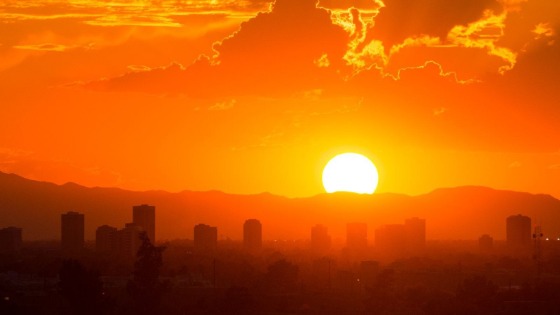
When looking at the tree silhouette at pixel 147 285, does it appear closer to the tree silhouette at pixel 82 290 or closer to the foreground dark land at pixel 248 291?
the foreground dark land at pixel 248 291

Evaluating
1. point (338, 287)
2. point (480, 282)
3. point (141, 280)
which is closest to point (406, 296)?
point (480, 282)

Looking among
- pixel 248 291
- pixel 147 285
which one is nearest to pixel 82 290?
pixel 147 285

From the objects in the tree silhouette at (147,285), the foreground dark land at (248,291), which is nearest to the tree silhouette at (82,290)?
the foreground dark land at (248,291)

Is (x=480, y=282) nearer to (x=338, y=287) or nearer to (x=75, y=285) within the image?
(x=338, y=287)

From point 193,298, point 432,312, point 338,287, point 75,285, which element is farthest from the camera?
point 338,287

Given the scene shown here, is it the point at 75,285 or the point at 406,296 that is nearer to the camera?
the point at 75,285

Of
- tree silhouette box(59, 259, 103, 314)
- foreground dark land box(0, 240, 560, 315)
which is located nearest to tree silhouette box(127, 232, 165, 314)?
foreground dark land box(0, 240, 560, 315)

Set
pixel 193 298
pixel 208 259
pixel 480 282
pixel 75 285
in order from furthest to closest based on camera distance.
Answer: pixel 208 259 < pixel 480 282 < pixel 193 298 < pixel 75 285

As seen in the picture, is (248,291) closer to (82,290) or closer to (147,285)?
(147,285)

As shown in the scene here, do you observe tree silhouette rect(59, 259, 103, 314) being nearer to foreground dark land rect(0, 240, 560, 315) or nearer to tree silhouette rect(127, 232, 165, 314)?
foreground dark land rect(0, 240, 560, 315)
